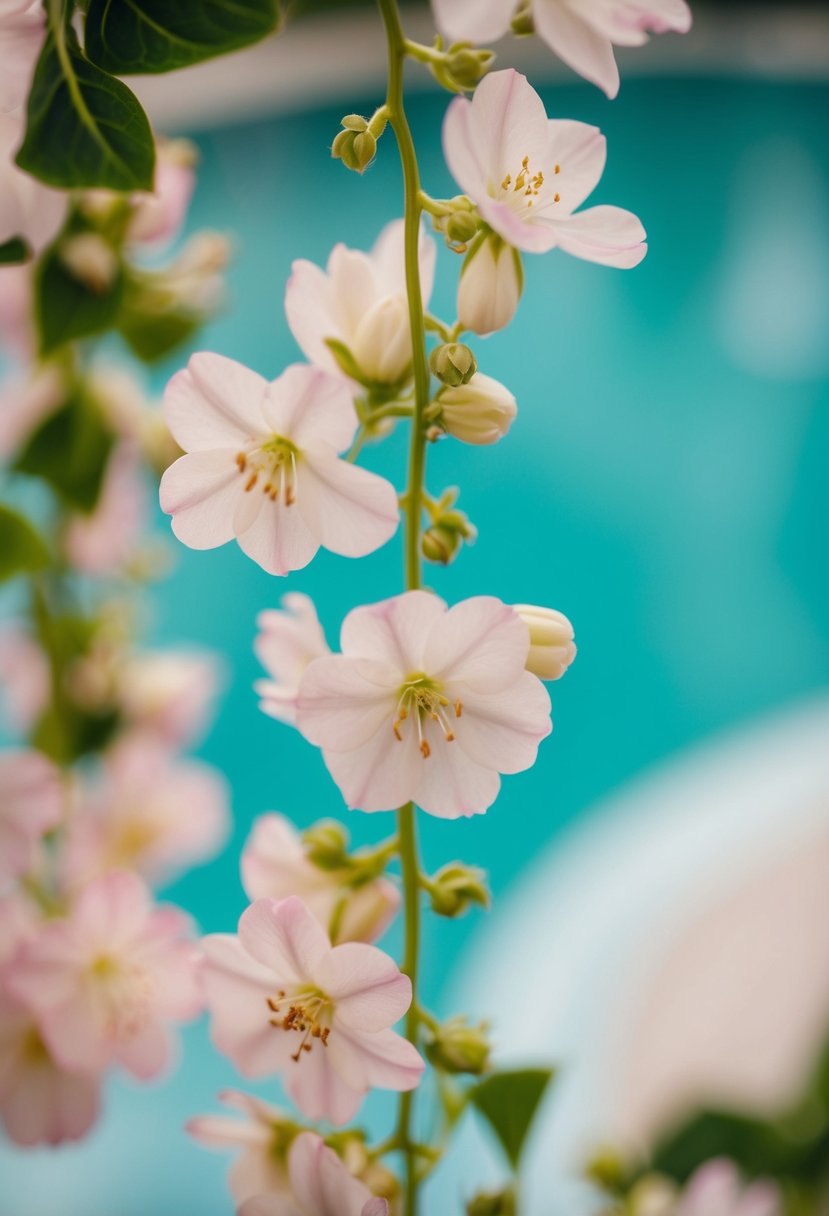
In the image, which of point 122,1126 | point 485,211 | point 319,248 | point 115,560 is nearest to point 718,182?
point 319,248

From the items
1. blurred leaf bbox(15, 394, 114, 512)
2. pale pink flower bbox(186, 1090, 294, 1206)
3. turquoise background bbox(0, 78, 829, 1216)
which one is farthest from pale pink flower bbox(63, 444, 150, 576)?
turquoise background bbox(0, 78, 829, 1216)

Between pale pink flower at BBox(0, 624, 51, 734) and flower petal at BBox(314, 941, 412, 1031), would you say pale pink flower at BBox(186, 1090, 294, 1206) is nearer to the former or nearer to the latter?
flower petal at BBox(314, 941, 412, 1031)

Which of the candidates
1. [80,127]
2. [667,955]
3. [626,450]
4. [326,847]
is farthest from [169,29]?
[626,450]

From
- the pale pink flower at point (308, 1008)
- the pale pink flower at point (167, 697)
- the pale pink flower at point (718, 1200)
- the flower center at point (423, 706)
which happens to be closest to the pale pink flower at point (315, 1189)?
the pale pink flower at point (308, 1008)

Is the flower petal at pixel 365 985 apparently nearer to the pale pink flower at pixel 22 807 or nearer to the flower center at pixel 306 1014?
the flower center at pixel 306 1014

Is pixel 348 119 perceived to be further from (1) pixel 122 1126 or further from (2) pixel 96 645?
Result: (1) pixel 122 1126

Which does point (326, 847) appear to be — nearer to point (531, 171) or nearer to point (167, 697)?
point (531, 171)
